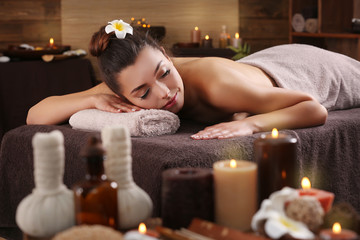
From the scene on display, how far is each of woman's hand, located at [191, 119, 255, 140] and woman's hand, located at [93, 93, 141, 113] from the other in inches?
11.3

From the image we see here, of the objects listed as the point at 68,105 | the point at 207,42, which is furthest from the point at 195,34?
the point at 68,105

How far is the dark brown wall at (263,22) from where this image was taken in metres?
4.82

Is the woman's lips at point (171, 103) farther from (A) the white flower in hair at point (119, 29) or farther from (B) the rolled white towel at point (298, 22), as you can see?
(B) the rolled white towel at point (298, 22)

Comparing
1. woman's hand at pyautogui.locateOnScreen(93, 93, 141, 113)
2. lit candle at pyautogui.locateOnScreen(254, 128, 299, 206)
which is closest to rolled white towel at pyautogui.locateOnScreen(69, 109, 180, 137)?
woman's hand at pyautogui.locateOnScreen(93, 93, 141, 113)

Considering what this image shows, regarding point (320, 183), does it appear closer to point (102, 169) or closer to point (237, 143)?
point (237, 143)

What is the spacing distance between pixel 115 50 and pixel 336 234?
1183 mm

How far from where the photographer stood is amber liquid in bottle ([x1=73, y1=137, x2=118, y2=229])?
33.4 inches

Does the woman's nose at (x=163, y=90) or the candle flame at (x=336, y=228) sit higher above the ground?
the woman's nose at (x=163, y=90)

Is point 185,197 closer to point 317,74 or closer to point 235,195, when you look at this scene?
point 235,195

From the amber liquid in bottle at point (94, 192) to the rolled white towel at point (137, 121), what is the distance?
32.6 inches

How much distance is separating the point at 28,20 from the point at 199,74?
2.97 m

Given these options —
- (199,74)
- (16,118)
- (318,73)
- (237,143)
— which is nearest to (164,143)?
(237,143)

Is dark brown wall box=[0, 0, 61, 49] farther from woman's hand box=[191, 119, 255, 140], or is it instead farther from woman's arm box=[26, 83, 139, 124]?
woman's hand box=[191, 119, 255, 140]

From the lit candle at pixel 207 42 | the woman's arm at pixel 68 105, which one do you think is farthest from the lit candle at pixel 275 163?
the lit candle at pixel 207 42
